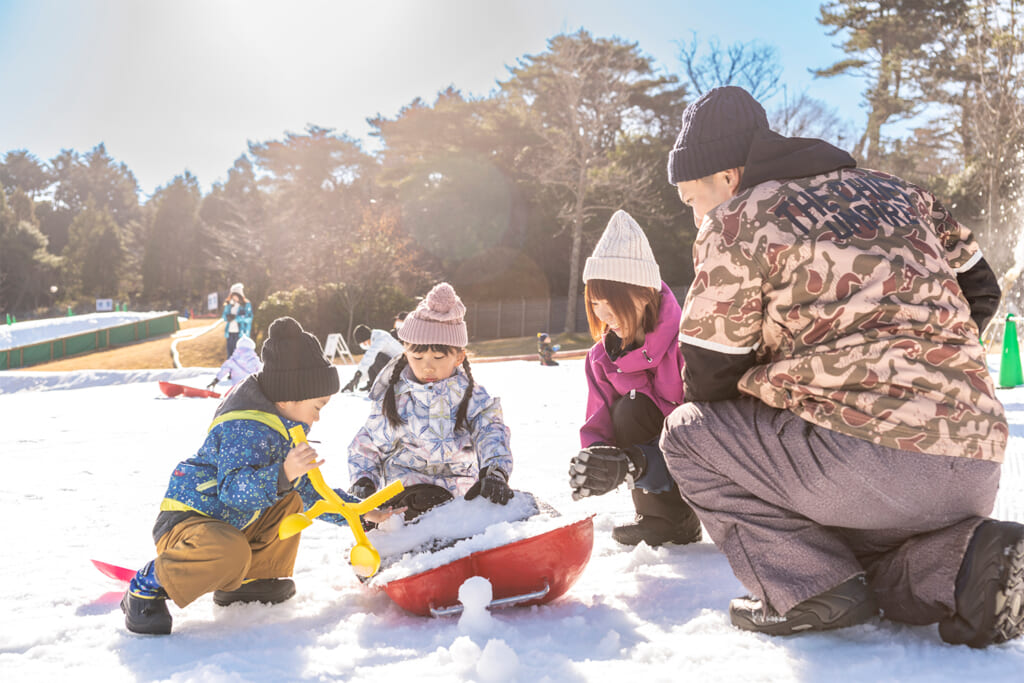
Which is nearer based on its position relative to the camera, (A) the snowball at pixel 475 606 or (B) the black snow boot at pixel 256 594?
(A) the snowball at pixel 475 606

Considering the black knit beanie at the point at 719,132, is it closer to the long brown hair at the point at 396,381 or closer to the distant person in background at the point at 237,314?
the long brown hair at the point at 396,381

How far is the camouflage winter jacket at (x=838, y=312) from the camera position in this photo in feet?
4.87

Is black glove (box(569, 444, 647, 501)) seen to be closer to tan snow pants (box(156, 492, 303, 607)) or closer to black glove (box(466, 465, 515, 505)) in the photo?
black glove (box(466, 465, 515, 505))

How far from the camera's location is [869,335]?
151cm

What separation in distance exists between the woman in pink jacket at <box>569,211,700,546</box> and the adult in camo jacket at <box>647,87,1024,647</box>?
2.15ft

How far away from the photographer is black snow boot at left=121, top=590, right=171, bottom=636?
70.9 inches

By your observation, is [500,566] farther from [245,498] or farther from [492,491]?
[245,498]

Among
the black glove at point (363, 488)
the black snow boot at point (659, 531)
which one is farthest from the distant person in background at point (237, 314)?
the black snow boot at point (659, 531)

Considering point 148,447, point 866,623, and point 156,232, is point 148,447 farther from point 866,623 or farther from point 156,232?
point 156,232

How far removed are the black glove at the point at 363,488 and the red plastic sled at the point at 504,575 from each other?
0.55 metres

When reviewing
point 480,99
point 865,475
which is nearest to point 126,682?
point 865,475

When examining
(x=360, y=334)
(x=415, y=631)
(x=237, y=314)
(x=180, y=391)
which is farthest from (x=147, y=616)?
(x=360, y=334)

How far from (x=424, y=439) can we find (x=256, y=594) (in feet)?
2.50

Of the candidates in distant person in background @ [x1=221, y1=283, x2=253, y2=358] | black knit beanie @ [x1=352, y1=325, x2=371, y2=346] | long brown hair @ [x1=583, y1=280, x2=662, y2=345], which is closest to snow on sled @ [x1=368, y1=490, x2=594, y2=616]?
long brown hair @ [x1=583, y1=280, x2=662, y2=345]
